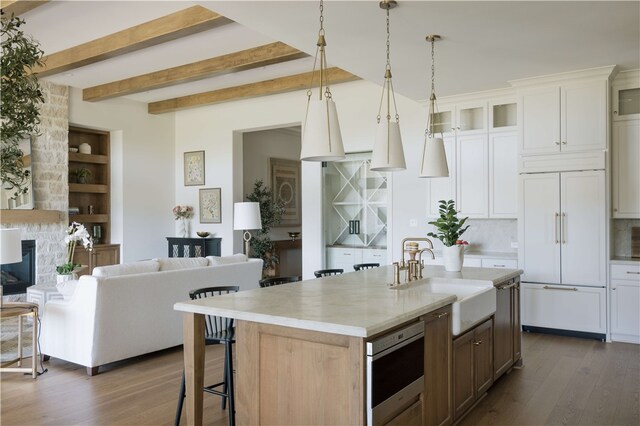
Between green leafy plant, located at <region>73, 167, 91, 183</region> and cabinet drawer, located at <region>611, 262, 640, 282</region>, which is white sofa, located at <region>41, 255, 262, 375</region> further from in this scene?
green leafy plant, located at <region>73, 167, 91, 183</region>

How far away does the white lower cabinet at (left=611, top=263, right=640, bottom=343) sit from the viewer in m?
4.98

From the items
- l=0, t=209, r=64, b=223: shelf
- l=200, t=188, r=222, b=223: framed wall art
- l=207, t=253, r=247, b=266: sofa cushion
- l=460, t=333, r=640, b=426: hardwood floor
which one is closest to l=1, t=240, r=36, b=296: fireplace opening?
l=0, t=209, r=64, b=223: shelf

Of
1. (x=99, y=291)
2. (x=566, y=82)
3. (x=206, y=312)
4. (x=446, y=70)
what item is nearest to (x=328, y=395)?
(x=206, y=312)

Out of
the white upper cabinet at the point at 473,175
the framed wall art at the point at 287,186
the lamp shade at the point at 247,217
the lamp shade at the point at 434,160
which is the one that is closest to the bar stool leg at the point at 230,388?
the lamp shade at the point at 434,160

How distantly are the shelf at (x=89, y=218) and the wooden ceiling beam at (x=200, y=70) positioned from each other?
6.09 feet

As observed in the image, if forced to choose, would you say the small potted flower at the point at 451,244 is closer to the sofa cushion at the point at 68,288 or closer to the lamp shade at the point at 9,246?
the sofa cushion at the point at 68,288

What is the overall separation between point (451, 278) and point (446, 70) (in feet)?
7.84

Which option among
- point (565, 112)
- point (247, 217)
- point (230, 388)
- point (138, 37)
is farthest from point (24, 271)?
point (565, 112)

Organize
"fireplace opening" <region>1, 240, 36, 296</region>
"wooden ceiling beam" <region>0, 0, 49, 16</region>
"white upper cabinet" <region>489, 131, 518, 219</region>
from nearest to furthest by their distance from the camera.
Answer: "wooden ceiling beam" <region>0, 0, 49, 16</region>
"white upper cabinet" <region>489, 131, 518, 219</region>
"fireplace opening" <region>1, 240, 36, 296</region>

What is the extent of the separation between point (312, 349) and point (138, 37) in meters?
4.28

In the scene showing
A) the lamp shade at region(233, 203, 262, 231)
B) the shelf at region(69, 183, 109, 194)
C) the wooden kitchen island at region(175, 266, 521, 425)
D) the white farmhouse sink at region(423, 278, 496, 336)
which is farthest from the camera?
the shelf at region(69, 183, 109, 194)

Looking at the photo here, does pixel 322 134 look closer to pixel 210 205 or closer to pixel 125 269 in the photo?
pixel 125 269

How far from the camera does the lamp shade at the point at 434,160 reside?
3.63 meters

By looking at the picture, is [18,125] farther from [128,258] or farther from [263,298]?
[128,258]
